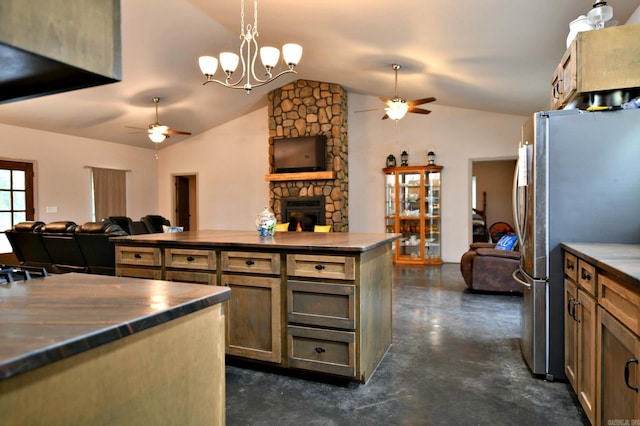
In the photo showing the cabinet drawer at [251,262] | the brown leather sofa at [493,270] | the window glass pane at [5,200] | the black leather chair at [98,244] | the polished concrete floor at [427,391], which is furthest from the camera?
the window glass pane at [5,200]

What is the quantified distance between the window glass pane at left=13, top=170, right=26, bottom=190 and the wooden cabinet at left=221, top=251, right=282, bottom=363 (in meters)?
6.52

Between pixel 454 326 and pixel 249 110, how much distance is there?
6882 millimetres

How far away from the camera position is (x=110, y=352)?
0.80 meters

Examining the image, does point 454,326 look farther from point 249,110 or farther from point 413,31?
point 249,110

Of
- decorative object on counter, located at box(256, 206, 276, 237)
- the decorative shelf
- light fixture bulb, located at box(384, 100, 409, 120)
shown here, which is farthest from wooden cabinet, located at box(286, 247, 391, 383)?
the decorative shelf

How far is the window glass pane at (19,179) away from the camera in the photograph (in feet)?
22.8

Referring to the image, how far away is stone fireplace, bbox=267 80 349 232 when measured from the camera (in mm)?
7617

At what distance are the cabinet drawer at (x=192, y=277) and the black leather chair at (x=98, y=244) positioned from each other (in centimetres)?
190

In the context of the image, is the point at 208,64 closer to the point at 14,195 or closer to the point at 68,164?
the point at 14,195

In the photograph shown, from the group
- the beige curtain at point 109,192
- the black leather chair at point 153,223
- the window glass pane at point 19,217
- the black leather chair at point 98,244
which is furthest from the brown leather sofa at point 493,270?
the window glass pane at point 19,217

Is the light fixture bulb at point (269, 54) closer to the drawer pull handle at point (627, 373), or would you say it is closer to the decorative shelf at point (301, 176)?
the drawer pull handle at point (627, 373)

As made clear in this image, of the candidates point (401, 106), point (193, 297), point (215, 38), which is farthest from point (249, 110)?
point (193, 297)

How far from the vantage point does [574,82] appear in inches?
89.4

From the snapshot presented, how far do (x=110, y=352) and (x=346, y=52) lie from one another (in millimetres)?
5381
